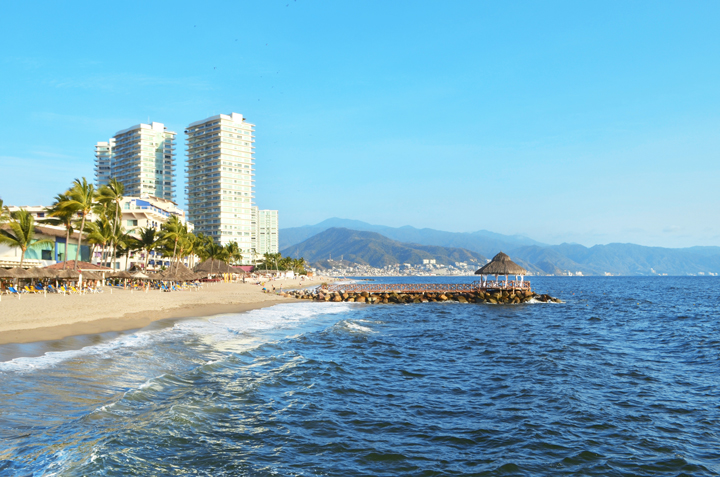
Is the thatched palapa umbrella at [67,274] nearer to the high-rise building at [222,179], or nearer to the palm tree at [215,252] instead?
the palm tree at [215,252]

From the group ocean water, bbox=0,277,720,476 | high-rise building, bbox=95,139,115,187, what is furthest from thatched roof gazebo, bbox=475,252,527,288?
high-rise building, bbox=95,139,115,187

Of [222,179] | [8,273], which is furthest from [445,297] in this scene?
[222,179]

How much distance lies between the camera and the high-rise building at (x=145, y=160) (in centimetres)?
14800

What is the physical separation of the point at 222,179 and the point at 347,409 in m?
137

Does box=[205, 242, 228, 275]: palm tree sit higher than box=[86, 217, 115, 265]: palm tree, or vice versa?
box=[86, 217, 115, 265]: palm tree

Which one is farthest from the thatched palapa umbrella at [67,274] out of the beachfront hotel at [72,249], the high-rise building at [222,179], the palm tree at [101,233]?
the high-rise building at [222,179]

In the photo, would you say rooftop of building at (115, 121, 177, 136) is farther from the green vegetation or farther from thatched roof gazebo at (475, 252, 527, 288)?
thatched roof gazebo at (475, 252, 527, 288)

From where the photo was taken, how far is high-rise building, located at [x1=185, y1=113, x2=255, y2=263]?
456ft

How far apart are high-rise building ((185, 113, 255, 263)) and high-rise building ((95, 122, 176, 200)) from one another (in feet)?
43.5

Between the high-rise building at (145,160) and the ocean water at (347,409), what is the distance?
14404cm

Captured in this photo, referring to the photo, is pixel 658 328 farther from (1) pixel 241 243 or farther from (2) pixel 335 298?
(1) pixel 241 243

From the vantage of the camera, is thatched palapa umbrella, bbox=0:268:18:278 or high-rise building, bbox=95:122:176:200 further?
high-rise building, bbox=95:122:176:200

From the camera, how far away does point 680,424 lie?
10102mm

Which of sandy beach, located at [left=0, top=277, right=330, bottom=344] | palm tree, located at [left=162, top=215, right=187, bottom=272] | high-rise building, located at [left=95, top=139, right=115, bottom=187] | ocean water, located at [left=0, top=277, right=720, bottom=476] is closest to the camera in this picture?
ocean water, located at [left=0, top=277, right=720, bottom=476]
